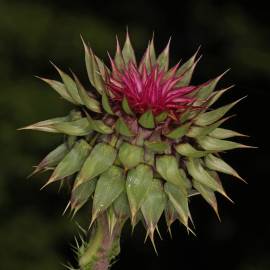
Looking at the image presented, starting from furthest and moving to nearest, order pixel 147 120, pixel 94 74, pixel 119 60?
pixel 119 60, pixel 94 74, pixel 147 120

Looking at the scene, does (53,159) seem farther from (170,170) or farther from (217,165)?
(217,165)

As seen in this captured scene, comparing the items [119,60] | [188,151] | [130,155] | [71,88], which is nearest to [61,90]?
[71,88]

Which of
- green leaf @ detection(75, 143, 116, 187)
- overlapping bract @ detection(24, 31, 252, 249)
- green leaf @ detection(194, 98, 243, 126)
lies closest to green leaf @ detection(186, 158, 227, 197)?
overlapping bract @ detection(24, 31, 252, 249)

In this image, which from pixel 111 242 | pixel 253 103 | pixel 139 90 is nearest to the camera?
pixel 139 90

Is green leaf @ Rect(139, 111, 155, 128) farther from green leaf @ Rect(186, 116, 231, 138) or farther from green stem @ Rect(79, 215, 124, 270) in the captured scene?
green stem @ Rect(79, 215, 124, 270)

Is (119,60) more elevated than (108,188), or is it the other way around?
(119,60)

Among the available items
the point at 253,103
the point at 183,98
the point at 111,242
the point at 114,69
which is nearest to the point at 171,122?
the point at 183,98

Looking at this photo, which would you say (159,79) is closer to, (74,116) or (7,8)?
(74,116)
